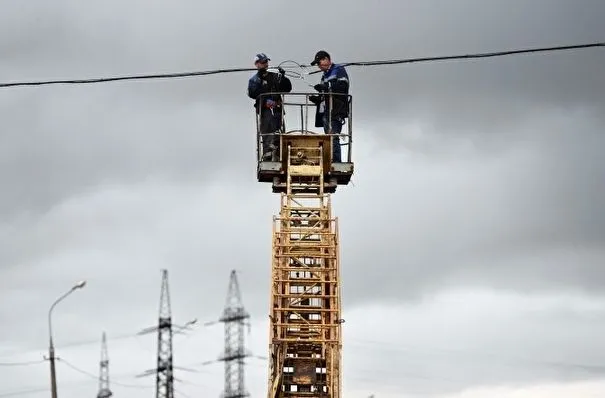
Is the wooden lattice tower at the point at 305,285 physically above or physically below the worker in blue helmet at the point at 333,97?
below

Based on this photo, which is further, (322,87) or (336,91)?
(322,87)

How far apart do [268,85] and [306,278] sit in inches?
228

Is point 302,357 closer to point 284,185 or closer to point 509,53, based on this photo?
point 284,185

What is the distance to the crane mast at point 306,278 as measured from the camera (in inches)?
1258

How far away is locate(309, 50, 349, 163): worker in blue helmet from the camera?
1368 inches

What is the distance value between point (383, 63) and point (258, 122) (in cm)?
961

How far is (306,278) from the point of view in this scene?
3316 cm

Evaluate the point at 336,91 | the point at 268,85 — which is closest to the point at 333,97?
the point at 336,91

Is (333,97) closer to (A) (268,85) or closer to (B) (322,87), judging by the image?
(B) (322,87)

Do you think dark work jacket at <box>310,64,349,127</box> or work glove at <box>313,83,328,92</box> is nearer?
dark work jacket at <box>310,64,349,127</box>

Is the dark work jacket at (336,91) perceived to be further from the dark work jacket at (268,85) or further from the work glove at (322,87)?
the dark work jacket at (268,85)

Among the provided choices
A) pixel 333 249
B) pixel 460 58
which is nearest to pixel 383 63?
pixel 460 58

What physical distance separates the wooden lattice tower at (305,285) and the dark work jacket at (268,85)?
1565mm

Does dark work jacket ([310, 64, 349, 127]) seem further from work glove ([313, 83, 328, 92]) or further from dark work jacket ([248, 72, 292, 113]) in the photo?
dark work jacket ([248, 72, 292, 113])
